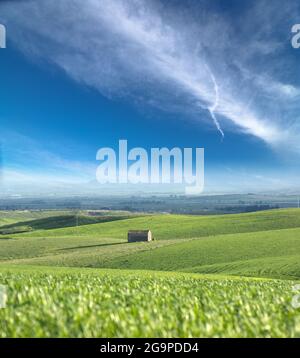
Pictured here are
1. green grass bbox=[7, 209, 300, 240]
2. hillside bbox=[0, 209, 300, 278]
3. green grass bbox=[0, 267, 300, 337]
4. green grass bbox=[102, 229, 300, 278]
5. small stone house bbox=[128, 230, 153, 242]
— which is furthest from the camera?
green grass bbox=[7, 209, 300, 240]

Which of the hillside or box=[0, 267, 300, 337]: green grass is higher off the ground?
box=[0, 267, 300, 337]: green grass

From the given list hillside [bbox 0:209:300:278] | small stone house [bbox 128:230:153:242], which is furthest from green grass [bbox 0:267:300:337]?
small stone house [bbox 128:230:153:242]

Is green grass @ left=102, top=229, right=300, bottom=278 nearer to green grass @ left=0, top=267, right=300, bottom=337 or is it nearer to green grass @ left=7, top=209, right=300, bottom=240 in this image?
green grass @ left=7, top=209, right=300, bottom=240

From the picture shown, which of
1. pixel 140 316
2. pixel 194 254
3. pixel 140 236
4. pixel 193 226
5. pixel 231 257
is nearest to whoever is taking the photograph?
pixel 140 316

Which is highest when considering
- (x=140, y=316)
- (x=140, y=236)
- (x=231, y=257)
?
(x=140, y=316)

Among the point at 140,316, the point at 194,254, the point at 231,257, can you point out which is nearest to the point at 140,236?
the point at 194,254

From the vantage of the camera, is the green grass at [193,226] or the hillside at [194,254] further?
the green grass at [193,226]

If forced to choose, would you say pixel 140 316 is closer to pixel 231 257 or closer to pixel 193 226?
pixel 231 257

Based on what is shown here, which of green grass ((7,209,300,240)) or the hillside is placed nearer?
the hillside

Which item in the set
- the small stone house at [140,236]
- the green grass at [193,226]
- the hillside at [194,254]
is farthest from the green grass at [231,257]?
the green grass at [193,226]

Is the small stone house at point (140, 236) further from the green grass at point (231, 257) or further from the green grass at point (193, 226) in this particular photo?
the green grass at point (231, 257)

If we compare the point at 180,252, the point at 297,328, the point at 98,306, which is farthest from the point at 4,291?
the point at 180,252
